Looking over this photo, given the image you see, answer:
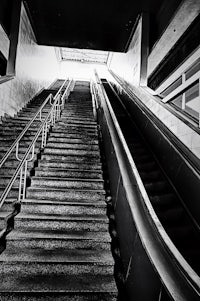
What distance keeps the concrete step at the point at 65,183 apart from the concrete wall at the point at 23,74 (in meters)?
3.19

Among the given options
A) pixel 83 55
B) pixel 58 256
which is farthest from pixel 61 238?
pixel 83 55

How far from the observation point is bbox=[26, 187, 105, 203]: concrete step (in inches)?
143

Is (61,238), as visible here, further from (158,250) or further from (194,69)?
(194,69)

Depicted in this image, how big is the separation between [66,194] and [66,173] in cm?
67

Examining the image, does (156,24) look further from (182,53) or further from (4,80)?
(4,80)

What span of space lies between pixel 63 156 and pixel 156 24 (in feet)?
20.9

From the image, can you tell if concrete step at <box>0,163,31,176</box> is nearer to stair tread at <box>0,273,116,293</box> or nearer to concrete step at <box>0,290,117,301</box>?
stair tread at <box>0,273,116,293</box>

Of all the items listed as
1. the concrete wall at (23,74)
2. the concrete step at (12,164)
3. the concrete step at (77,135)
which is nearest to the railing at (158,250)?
the concrete step at (12,164)

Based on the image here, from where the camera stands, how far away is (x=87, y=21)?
355 inches

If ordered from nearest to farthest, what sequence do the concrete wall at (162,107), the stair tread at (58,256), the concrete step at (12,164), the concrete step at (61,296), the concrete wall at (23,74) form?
the concrete step at (61,296) → the stair tread at (58,256) → the concrete wall at (162,107) → the concrete step at (12,164) → the concrete wall at (23,74)

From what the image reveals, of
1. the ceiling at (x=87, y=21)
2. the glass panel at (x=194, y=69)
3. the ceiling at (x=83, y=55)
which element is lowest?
the glass panel at (x=194, y=69)

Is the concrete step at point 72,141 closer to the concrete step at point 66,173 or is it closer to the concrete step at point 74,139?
the concrete step at point 74,139

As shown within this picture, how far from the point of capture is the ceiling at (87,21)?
7.90m

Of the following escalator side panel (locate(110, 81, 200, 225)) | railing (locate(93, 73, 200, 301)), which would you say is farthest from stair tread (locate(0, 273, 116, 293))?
escalator side panel (locate(110, 81, 200, 225))
